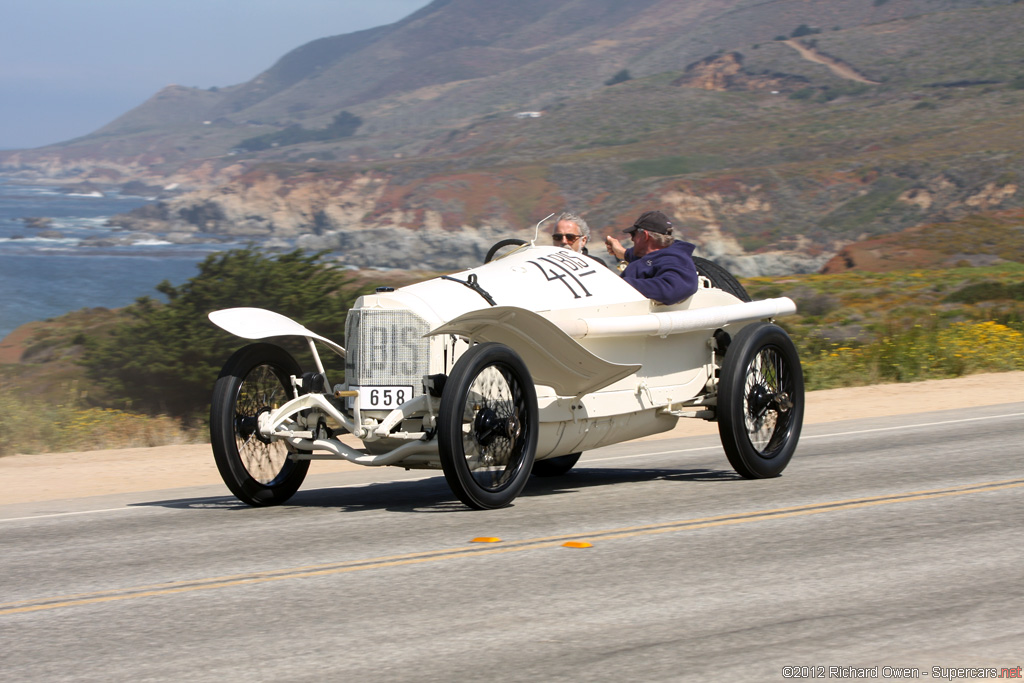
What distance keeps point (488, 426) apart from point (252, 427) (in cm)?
150

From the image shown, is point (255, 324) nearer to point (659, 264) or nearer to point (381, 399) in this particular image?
point (381, 399)

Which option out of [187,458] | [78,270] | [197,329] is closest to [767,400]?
[187,458]

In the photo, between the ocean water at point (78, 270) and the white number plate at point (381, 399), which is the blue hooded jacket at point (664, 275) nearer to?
the white number plate at point (381, 399)

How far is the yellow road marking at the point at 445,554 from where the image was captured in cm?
521

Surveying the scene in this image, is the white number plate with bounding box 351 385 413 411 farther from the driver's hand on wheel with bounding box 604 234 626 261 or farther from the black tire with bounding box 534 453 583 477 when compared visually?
the driver's hand on wheel with bounding box 604 234 626 261

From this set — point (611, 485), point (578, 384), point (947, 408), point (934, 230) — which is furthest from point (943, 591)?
point (934, 230)

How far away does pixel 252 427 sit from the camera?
715cm

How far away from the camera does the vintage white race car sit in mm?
6754

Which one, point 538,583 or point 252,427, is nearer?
point 538,583

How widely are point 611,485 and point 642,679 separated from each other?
4.27 meters

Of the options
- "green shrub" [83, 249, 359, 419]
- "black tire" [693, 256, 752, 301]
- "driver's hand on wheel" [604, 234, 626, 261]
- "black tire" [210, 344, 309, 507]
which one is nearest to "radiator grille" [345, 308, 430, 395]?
"black tire" [210, 344, 309, 507]

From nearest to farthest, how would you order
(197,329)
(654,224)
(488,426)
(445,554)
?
(445,554) → (488,426) → (654,224) → (197,329)

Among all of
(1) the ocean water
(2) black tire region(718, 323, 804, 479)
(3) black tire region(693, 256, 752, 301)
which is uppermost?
(1) the ocean water

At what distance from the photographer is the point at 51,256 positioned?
155 metres
